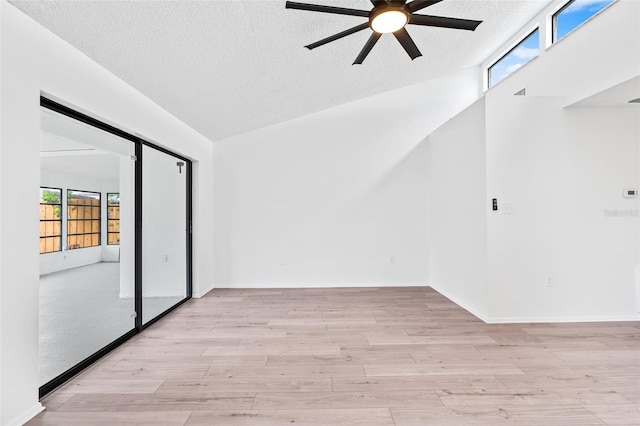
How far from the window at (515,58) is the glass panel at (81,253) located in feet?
17.3

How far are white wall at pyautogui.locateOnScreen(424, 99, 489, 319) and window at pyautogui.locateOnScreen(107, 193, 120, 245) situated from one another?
16.2 feet

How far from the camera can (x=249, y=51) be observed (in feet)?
9.69

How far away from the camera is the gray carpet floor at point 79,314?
8.93ft

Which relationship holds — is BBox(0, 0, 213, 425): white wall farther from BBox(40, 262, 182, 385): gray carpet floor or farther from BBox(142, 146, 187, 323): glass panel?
BBox(142, 146, 187, 323): glass panel

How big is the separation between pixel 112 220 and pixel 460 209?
Result: 5789 mm

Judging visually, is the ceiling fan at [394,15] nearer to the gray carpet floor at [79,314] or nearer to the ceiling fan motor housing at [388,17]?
the ceiling fan motor housing at [388,17]

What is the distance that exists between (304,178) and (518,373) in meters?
3.81

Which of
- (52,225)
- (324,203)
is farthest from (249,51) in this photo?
(52,225)

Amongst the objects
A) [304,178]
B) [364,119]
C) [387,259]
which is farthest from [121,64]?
[387,259]

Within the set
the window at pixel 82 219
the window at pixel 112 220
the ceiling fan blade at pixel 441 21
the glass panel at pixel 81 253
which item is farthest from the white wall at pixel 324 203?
the ceiling fan blade at pixel 441 21

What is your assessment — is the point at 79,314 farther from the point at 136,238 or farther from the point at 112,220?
the point at 112,220

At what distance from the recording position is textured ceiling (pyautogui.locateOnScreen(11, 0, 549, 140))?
218 centimetres

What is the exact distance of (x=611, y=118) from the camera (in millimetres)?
3502

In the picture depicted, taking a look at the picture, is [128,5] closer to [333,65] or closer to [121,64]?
[121,64]
